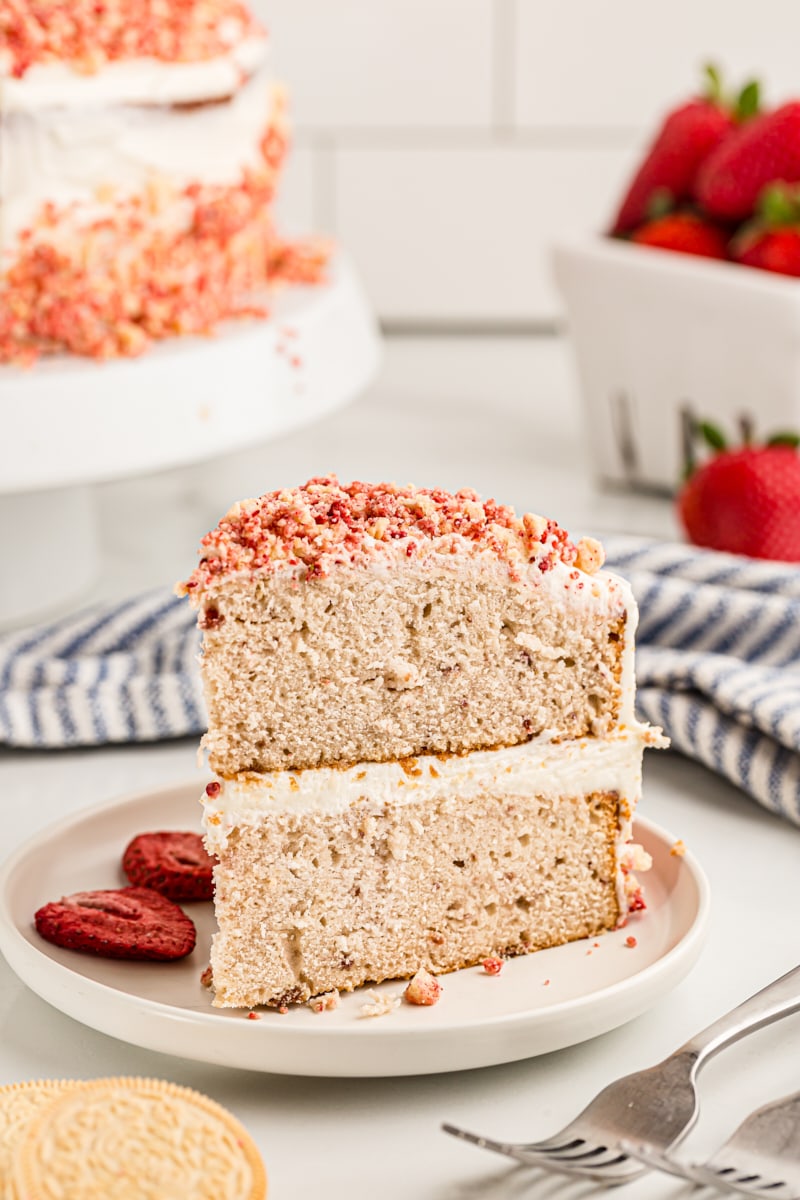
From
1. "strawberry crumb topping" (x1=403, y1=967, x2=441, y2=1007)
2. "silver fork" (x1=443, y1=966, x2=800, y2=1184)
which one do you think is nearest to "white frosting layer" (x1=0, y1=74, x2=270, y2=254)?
"strawberry crumb topping" (x1=403, y1=967, x2=441, y2=1007)

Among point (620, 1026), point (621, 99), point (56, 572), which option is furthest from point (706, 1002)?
point (621, 99)

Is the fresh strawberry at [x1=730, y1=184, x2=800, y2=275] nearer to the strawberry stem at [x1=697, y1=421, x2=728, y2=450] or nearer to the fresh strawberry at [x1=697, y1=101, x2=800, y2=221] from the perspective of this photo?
the fresh strawberry at [x1=697, y1=101, x2=800, y2=221]

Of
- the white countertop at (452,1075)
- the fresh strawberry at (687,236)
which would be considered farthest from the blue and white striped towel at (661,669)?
the fresh strawberry at (687,236)

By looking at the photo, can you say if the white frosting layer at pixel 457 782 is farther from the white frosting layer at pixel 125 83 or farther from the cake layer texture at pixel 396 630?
the white frosting layer at pixel 125 83

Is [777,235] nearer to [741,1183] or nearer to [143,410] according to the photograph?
[143,410]

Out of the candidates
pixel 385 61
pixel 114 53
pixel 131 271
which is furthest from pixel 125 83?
pixel 385 61

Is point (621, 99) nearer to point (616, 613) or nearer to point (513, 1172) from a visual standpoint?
point (616, 613)
